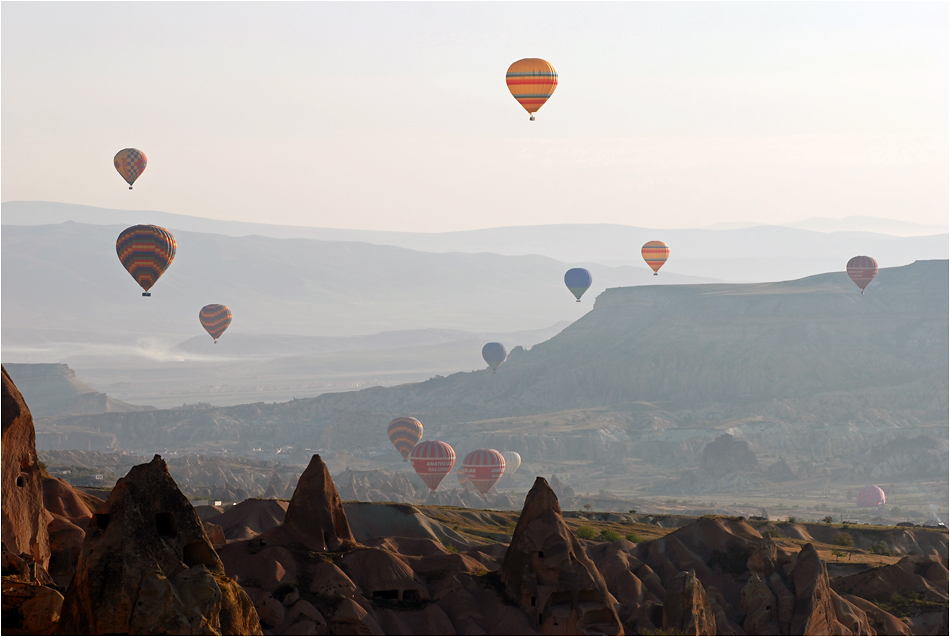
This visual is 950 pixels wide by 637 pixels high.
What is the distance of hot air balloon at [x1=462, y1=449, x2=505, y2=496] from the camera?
19062 centimetres

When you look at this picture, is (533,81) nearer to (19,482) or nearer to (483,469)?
(19,482)

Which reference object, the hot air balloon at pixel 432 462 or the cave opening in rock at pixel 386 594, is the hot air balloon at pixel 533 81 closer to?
the cave opening in rock at pixel 386 594

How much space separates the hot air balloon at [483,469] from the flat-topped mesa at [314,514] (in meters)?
125

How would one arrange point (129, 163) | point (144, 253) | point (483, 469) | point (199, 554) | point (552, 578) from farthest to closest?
1. point (483, 469)
2. point (129, 163)
3. point (144, 253)
4. point (552, 578)
5. point (199, 554)

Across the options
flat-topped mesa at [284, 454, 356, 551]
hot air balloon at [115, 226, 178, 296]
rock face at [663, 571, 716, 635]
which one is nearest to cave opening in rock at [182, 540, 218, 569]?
flat-topped mesa at [284, 454, 356, 551]

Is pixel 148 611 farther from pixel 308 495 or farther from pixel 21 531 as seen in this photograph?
pixel 308 495

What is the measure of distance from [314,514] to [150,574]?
29646 millimetres

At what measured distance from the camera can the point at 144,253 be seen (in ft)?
419

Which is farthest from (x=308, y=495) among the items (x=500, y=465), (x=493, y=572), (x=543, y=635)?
(x=500, y=465)

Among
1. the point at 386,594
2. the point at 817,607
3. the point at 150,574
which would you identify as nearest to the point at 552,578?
the point at 386,594

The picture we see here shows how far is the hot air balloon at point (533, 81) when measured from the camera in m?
118

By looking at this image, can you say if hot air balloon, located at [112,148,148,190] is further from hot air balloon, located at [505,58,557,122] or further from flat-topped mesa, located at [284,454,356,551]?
flat-topped mesa, located at [284,454,356,551]

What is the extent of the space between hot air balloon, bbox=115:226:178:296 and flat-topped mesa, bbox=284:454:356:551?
66087 mm

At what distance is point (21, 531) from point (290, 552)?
1941 cm
